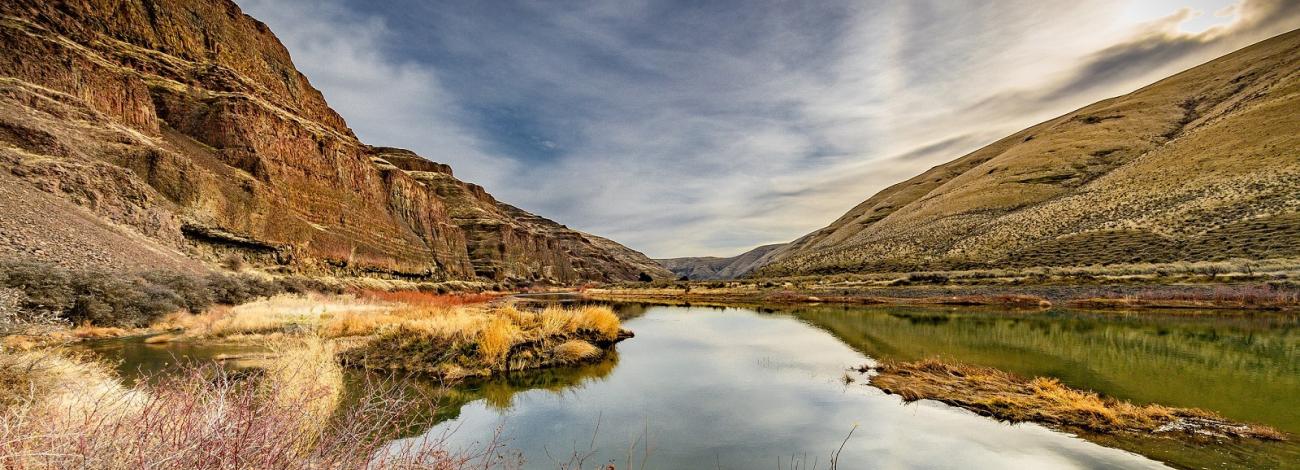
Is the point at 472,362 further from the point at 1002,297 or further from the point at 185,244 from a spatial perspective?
the point at 1002,297

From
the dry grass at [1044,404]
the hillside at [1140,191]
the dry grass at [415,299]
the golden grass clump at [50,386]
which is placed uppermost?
the hillside at [1140,191]

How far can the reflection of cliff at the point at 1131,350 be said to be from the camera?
1039 centimetres

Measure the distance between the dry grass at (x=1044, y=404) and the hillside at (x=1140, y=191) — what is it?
106ft

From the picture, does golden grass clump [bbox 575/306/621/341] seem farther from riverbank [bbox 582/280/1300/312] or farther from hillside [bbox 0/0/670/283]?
riverbank [bbox 582/280/1300/312]

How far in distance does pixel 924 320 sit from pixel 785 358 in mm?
14875

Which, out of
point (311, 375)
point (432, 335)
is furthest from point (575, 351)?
point (311, 375)

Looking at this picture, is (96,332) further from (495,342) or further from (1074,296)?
(1074,296)

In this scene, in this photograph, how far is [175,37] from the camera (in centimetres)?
4644

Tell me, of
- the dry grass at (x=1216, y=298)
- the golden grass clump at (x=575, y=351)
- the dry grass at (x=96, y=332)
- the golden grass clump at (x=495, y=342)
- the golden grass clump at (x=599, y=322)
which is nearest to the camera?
the golden grass clump at (x=495, y=342)

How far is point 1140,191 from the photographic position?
154 feet

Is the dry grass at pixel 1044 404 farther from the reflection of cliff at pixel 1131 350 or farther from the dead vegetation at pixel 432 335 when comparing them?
the dead vegetation at pixel 432 335

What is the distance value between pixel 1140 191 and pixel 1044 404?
2139 inches

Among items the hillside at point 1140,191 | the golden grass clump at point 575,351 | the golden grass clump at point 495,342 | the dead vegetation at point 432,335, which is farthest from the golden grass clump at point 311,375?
the hillside at point 1140,191

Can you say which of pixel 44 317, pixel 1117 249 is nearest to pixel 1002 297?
pixel 1117 249
